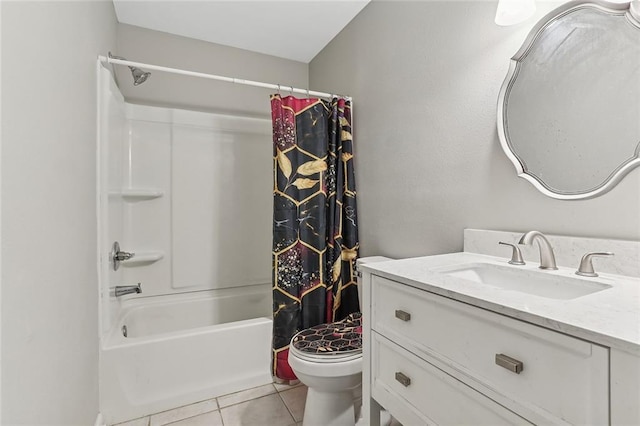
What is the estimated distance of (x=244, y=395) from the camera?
5.92 feet

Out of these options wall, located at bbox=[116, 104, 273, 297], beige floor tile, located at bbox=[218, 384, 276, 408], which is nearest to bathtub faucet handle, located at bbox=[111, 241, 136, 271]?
wall, located at bbox=[116, 104, 273, 297]

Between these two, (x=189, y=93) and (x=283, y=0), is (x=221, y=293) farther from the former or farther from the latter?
(x=283, y=0)

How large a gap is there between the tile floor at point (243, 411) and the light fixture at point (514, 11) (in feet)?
6.32

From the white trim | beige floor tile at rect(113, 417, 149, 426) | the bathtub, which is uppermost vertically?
the bathtub

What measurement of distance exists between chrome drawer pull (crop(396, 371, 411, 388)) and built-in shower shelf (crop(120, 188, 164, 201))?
6.58ft

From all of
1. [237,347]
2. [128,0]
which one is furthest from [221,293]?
[128,0]

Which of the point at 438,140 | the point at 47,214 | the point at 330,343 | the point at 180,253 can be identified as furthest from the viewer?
the point at 180,253

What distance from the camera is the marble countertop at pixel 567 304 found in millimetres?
544

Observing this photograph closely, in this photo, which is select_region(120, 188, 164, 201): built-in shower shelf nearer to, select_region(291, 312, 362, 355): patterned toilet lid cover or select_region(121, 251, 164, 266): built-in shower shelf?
select_region(121, 251, 164, 266): built-in shower shelf

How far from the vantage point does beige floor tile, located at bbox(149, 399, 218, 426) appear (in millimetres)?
1600

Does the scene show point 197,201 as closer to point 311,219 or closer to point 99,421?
point 311,219

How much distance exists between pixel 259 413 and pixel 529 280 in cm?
143

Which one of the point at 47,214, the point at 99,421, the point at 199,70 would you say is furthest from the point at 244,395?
the point at 199,70

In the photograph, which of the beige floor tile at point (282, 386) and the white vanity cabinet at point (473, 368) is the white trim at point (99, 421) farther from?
the white vanity cabinet at point (473, 368)
